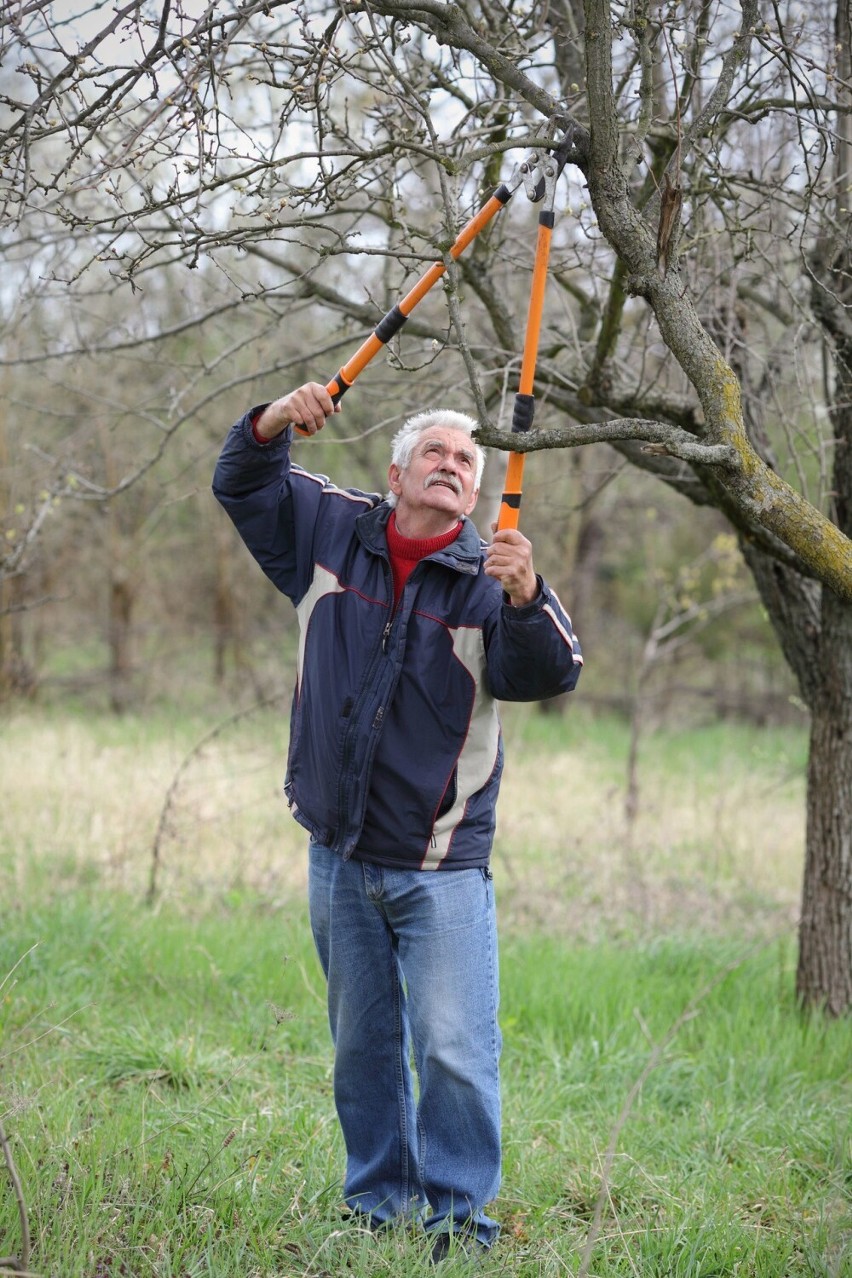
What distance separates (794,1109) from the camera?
4164 mm

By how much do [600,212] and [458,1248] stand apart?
254 centimetres

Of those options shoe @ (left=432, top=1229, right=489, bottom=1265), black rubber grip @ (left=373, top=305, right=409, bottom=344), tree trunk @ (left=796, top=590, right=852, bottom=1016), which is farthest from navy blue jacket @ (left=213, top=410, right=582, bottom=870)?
tree trunk @ (left=796, top=590, right=852, bottom=1016)

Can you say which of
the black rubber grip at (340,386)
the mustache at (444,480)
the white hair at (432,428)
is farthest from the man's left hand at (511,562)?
the black rubber grip at (340,386)

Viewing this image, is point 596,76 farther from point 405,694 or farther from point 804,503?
point 405,694

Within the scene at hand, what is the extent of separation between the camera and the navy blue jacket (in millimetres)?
2896

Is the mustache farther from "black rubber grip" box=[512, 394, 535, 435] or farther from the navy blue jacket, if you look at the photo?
"black rubber grip" box=[512, 394, 535, 435]

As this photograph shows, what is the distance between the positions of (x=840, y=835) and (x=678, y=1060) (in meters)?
1.15

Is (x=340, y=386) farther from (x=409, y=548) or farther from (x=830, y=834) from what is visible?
(x=830, y=834)

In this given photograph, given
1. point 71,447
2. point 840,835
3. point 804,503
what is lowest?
point 840,835

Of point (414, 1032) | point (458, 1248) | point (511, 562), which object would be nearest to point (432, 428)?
point (511, 562)

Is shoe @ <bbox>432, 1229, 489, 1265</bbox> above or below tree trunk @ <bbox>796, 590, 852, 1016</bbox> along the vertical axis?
below

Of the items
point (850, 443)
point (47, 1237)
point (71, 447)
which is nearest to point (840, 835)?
point (850, 443)

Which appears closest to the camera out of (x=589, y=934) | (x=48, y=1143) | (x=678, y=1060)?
(x=48, y=1143)

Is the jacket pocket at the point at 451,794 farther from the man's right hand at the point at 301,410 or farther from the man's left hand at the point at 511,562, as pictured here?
the man's right hand at the point at 301,410
